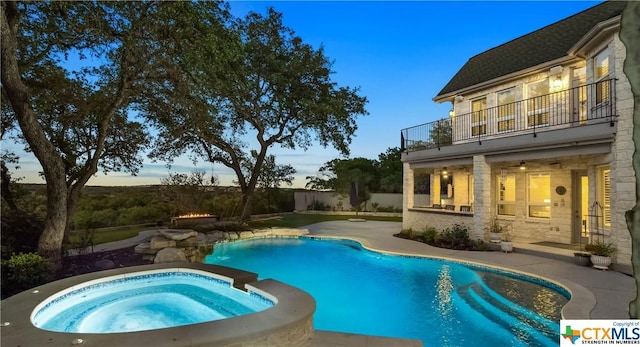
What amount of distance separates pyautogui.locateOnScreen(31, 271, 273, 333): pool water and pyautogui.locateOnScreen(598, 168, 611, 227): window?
9.88 metres

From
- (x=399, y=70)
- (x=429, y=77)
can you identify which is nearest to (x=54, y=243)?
(x=399, y=70)

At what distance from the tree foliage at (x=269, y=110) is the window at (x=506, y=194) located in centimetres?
858

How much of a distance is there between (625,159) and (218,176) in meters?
16.7

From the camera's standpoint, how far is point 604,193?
9.89 m

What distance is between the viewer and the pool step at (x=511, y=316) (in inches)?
215

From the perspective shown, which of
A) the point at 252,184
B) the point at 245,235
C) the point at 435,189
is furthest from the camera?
the point at 252,184

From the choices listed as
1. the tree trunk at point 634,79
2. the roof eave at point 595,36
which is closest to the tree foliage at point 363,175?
the roof eave at point 595,36

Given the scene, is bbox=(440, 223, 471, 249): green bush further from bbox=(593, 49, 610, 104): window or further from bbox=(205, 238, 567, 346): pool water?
bbox=(593, 49, 610, 104): window

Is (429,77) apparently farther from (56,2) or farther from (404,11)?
(56,2)

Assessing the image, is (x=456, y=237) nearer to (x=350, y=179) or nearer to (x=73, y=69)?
(x=73, y=69)

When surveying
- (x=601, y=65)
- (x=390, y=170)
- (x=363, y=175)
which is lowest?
(x=363, y=175)

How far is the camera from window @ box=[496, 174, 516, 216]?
528 inches

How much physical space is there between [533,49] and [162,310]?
1507 centimetres

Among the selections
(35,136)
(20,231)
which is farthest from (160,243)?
(35,136)
